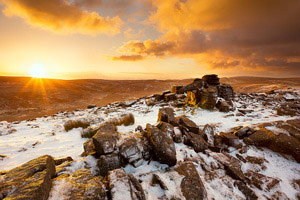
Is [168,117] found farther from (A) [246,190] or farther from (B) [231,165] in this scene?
(A) [246,190]

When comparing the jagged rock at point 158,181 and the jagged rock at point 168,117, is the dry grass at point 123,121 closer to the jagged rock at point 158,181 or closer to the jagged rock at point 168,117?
the jagged rock at point 168,117

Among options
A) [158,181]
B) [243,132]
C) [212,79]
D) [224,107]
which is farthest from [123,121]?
[212,79]

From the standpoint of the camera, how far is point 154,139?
379cm

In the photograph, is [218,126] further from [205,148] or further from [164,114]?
[164,114]

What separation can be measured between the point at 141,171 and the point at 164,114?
3.17 metres

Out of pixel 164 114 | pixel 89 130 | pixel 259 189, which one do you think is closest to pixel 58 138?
pixel 89 130

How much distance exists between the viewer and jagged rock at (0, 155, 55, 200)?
1887mm

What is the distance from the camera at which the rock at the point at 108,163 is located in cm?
304

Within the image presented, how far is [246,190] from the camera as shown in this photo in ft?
Answer: 10.3

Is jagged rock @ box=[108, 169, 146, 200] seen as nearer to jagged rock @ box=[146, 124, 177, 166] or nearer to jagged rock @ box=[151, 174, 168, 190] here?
jagged rock @ box=[151, 174, 168, 190]

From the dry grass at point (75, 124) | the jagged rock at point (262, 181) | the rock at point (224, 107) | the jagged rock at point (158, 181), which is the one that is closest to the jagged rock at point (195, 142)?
the jagged rock at point (262, 181)

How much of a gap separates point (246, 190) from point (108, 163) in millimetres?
3633

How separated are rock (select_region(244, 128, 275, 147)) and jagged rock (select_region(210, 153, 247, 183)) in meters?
1.48

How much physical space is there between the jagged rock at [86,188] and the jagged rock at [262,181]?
13.1ft
